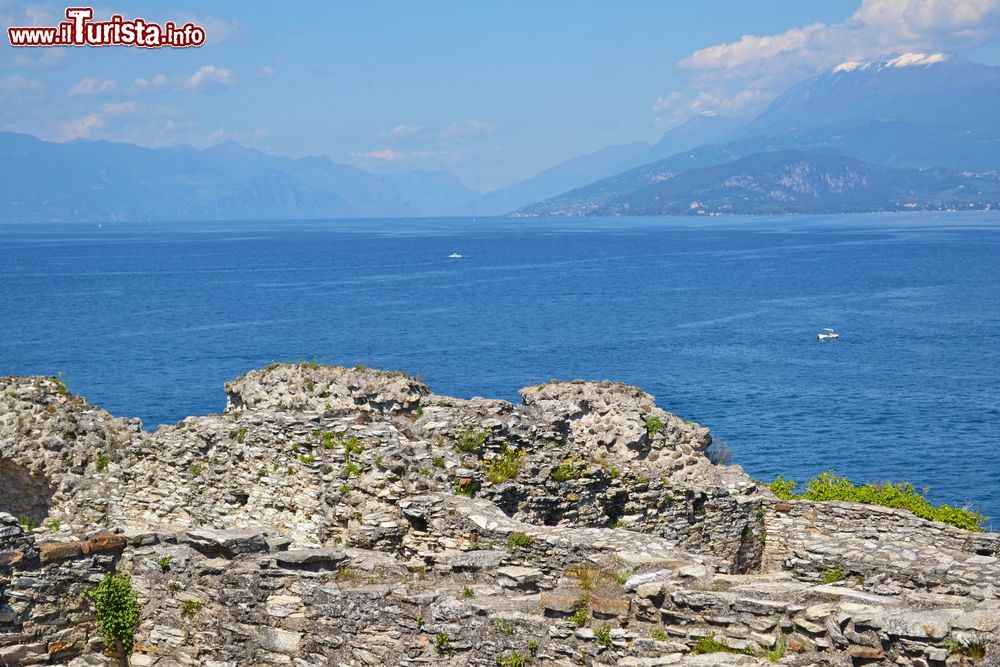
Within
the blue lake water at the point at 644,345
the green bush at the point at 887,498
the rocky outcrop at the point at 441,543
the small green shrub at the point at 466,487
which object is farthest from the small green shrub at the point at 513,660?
the blue lake water at the point at 644,345

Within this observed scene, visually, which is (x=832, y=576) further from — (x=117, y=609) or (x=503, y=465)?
(x=117, y=609)

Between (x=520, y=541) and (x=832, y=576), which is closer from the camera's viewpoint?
(x=520, y=541)

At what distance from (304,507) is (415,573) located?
4.16 m

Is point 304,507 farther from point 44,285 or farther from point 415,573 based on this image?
point 44,285

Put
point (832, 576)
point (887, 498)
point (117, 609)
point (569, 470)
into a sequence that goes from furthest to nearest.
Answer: point (887, 498), point (569, 470), point (832, 576), point (117, 609)

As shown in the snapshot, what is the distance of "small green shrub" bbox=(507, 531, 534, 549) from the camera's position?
1593 centimetres

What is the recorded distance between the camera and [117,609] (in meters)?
15.7

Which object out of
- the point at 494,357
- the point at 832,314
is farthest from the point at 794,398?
the point at 832,314

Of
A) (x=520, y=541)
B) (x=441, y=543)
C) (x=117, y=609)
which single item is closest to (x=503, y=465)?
(x=441, y=543)

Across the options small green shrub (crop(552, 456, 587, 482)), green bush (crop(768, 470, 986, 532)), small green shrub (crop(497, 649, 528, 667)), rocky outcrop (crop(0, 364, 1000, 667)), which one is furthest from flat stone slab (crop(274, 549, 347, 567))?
green bush (crop(768, 470, 986, 532))

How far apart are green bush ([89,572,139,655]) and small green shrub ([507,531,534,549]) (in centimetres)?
571

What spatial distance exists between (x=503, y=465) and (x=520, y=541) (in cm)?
326

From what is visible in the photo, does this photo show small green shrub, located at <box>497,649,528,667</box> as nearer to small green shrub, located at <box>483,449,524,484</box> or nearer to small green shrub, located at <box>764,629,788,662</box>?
small green shrub, located at <box>764,629,788,662</box>

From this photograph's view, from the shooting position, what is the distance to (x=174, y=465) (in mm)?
20109
